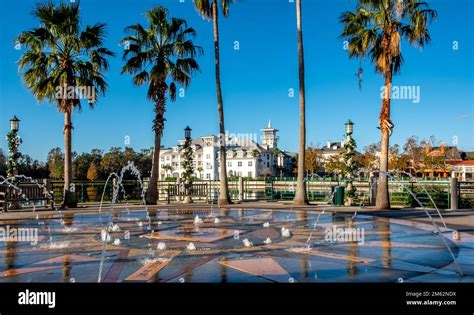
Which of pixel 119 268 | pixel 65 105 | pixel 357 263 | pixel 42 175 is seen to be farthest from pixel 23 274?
pixel 42 175

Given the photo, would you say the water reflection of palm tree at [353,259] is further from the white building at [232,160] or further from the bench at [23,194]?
the white building at [232,160]

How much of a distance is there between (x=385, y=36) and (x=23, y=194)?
16.1m

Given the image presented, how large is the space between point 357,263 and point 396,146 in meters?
58.3

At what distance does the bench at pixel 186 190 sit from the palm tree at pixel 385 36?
385 inches

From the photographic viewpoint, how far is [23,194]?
18.7 metres

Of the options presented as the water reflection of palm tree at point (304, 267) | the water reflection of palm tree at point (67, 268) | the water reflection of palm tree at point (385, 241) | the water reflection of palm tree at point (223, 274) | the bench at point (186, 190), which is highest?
the bench at point (186, 190)

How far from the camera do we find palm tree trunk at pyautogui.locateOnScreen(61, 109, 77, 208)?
63.9 ft

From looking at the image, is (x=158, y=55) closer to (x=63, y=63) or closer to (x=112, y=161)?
(x=63, y=63)

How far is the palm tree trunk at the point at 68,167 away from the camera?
19484 millimetres

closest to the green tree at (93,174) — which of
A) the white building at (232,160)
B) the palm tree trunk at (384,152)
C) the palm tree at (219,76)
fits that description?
the white building at (232,160)

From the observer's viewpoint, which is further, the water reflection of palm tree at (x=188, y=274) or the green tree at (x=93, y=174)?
the green tree at (x=93, y=174)

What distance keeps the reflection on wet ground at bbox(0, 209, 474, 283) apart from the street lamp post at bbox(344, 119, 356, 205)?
716cm

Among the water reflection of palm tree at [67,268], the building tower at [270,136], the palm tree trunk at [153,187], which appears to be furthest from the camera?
the building tower at [270,136]
